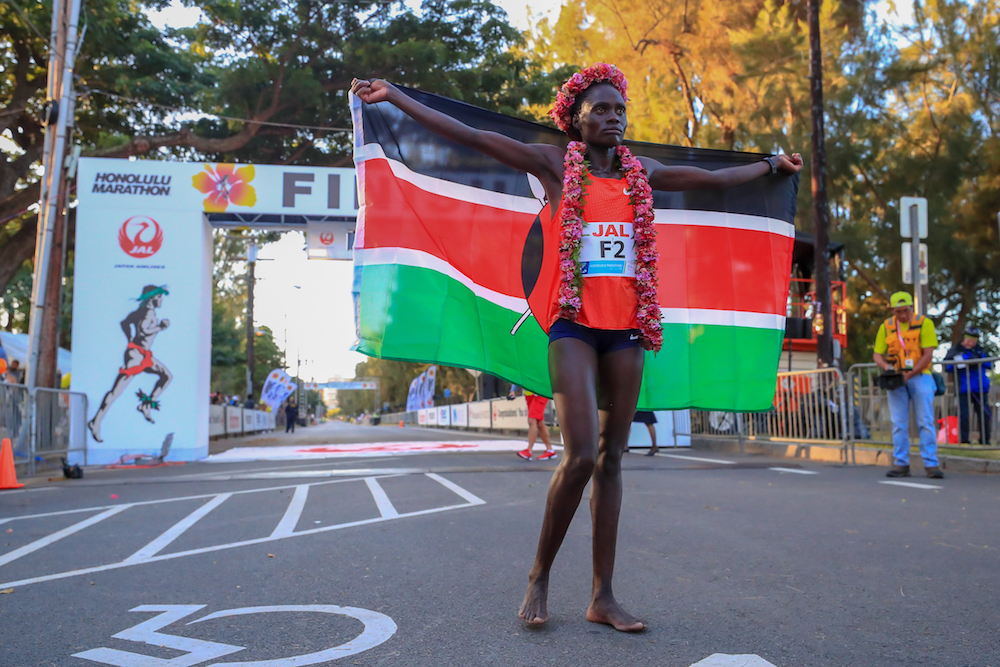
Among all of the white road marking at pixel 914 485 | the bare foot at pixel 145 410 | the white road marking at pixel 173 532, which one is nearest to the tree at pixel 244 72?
the bare foot at pixel 145 410

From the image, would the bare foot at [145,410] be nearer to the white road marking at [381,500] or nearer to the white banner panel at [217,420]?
the white road marking at [381,500]

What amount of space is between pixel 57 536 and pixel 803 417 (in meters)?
11.5

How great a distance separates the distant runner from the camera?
48.7ft

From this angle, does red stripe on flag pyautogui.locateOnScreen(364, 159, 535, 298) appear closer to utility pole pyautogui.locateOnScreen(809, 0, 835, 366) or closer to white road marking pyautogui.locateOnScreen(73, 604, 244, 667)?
white road marking pyautogui.locateOnScreen(73, 604, 244, 667)

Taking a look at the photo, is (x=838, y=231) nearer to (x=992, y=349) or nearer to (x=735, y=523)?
(x=992, y=349)

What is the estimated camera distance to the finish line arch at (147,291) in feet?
48.7

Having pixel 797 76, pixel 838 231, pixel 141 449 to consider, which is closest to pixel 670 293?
pixel 141 449

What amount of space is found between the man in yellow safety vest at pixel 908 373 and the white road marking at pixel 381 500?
5859mm

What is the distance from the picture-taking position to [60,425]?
13.4 m

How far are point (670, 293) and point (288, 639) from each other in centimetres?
300

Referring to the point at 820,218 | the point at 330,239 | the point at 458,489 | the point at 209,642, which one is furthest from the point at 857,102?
the point at 209,642

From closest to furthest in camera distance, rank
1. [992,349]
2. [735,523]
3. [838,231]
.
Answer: [735,523] < [838,231] < [992,349]

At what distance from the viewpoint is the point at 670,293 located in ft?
16.6

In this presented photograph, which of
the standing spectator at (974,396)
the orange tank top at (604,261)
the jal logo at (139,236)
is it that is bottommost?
the standing spectator at (974,396)
